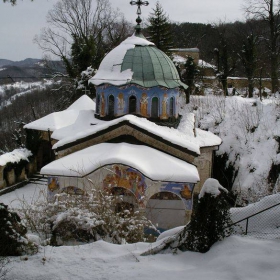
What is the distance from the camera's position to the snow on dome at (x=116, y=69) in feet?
44.9

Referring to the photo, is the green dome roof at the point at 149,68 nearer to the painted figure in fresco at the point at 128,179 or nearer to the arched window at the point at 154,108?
the arched window at the point at 154,108

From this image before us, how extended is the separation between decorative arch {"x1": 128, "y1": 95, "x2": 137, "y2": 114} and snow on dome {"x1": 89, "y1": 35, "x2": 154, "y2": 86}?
Answer: 0.67m

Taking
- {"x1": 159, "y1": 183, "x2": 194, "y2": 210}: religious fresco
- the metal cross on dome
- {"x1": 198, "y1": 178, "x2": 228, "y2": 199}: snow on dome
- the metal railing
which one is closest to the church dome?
the metal cross on dome

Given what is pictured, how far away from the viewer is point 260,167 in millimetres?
14023

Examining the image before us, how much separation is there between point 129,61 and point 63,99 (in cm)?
1950

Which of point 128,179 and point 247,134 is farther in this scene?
point 247,134

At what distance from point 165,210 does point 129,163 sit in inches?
95.3

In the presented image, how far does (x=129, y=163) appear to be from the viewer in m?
9.59

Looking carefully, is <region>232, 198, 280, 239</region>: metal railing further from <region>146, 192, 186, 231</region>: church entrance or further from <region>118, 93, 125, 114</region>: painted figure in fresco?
<region>118, 93, 125, 114</region>: painted figure in fresco

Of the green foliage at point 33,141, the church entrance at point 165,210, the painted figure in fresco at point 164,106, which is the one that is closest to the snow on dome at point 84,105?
the green foliage at point 33,141

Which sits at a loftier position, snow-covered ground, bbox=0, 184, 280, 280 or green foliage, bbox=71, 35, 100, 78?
green foliage, bbox=71, 35, 100, 78

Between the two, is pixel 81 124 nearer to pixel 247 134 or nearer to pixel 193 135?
pixel 193 135

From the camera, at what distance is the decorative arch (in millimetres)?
13641

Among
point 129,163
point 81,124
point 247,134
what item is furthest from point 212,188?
point 247,134
